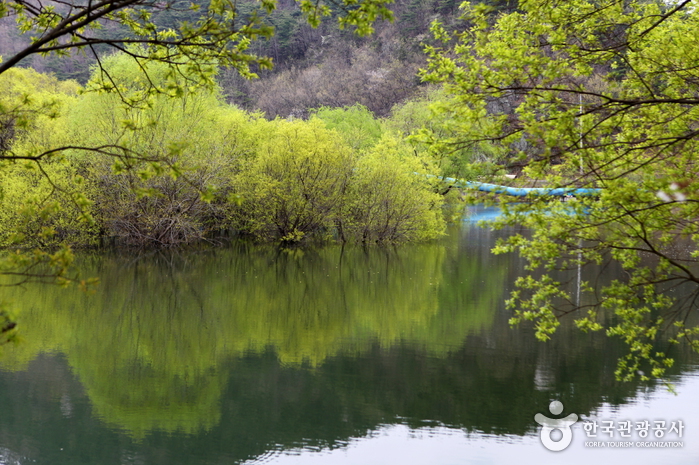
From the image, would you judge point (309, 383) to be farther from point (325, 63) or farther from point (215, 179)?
point (325, 63)

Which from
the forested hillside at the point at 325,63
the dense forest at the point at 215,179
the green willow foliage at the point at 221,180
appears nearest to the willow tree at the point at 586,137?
the dense forest at the point at 215,179

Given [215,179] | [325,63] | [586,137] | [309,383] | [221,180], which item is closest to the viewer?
[586,137]

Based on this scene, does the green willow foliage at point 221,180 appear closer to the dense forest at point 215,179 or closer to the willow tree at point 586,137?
the dense forest at point 215,179

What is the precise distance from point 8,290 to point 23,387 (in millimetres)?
7118

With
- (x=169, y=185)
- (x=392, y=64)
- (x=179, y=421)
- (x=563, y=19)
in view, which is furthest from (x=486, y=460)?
(x=392, y=64)

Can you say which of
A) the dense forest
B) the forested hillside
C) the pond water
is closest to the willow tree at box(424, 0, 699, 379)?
the pond water

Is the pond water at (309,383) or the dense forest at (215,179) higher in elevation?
the dense forest at (215,179)

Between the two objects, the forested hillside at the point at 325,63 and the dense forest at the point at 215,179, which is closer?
the dense forest at the point at 215,179

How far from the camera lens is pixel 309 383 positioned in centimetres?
1058

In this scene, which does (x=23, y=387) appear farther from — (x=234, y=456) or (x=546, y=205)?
(x=546, y=205)

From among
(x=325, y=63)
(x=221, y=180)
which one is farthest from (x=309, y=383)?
(x=325, y=63)

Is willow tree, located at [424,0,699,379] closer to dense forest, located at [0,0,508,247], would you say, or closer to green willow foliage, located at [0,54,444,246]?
dense forest, located at [0,0,508,247]

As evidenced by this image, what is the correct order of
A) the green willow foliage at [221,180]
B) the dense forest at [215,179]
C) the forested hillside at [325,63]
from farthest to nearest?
the forested hillside at [325,63], the green willow foliage at [221,180], the dense forest at [215,179]

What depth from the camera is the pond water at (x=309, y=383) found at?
8.28m
